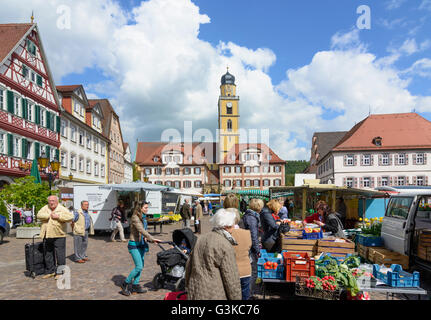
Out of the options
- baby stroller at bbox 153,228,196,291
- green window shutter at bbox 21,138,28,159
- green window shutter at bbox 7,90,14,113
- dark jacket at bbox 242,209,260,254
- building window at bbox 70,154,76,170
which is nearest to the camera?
dark jacket at bbox 242,209,260,254

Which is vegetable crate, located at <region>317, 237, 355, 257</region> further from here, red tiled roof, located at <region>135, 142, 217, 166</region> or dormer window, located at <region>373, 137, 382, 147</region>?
red tiled roof, located at <region>135, 142, 217, 166</region>

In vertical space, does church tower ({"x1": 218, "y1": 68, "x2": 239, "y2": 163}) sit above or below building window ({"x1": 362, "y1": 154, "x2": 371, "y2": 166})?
above

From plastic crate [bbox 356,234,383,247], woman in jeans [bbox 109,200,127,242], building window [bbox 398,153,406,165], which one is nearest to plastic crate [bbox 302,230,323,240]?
plastic crate [bbox 356,234,383,247]

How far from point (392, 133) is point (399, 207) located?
1551 inches

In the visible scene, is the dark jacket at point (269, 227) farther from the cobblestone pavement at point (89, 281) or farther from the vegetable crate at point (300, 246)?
the cobblestone pavement at point (89, 281)

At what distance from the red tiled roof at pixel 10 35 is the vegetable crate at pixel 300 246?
21.7 meters

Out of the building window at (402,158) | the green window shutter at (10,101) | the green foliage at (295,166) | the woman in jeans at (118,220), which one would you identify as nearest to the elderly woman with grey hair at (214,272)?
the woman in jeans at (118,220)

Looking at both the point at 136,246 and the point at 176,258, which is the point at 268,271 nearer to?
the point at 176,258

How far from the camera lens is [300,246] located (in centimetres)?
699

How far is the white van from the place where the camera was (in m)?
6.96

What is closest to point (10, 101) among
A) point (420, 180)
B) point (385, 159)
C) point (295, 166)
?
point (385, 159)

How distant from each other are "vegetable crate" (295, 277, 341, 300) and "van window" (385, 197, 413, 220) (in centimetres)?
350

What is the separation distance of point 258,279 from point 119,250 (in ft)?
23.3
